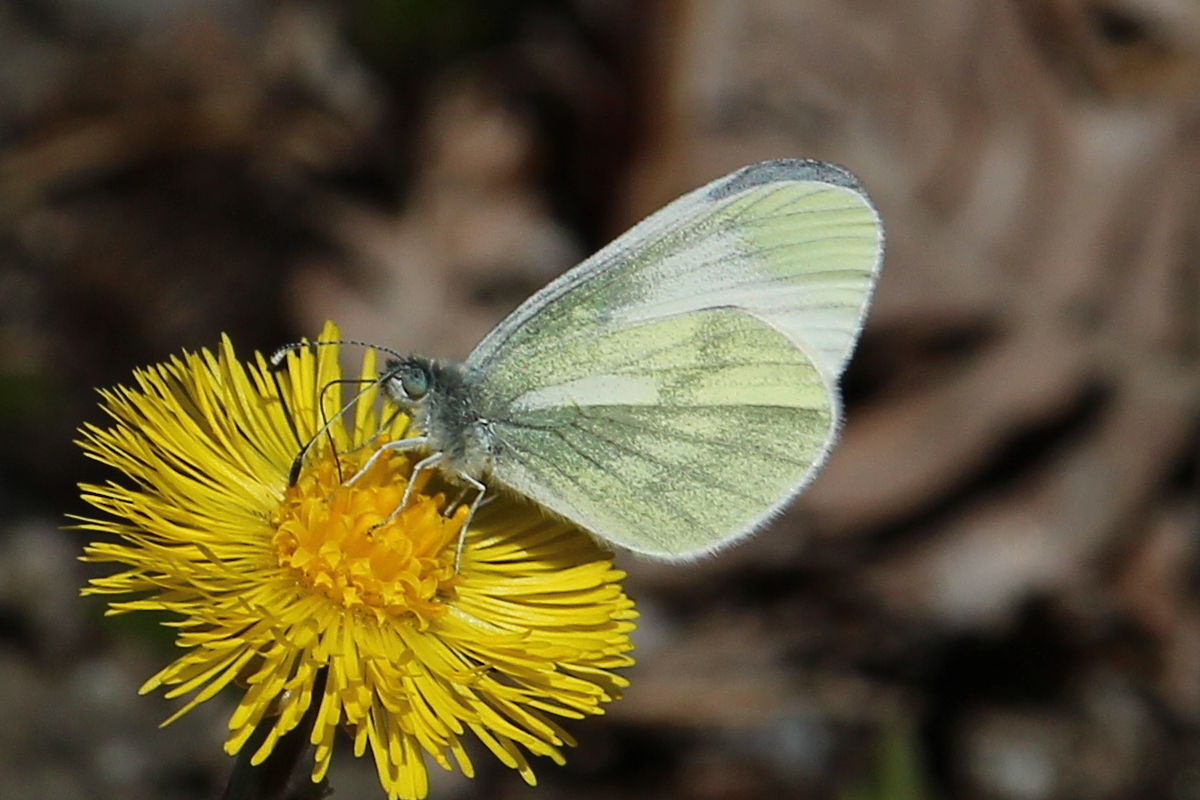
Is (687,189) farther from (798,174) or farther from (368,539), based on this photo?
(368,539)

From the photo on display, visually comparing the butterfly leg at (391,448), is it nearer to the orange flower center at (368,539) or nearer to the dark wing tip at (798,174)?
the orange flower center at (368,539)

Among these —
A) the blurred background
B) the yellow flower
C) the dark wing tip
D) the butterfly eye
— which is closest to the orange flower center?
the yellow flower

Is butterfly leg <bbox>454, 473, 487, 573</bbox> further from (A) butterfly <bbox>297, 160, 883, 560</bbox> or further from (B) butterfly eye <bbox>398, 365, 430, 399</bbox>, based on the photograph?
(B) butterfly eye <bbox>398, 365, 430, 399</bbox>

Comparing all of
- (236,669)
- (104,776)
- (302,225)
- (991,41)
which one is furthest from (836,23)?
(236,669)

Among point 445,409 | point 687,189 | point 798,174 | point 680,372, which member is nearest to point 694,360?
point 680,372

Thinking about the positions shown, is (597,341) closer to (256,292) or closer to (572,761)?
(572,761)
